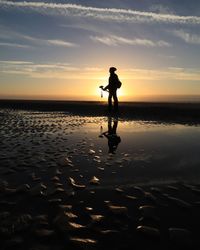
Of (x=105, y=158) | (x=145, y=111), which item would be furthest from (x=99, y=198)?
(x=145, y=111)

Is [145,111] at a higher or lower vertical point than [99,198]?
higher

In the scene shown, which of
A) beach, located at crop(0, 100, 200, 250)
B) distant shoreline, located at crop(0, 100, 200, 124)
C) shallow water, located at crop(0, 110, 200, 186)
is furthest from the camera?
distant shoreline, located at crop(0, 100, 200, 124)

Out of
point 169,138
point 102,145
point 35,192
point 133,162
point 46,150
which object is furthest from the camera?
point 169,138

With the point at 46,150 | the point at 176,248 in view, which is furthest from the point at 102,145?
the point at 176,248

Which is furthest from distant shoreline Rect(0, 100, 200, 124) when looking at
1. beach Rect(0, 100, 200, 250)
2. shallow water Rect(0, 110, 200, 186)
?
beach Rect(0, 100, 200, 250)

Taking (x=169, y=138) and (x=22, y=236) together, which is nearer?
(x=22, y=236)

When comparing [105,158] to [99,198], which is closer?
[99,198]

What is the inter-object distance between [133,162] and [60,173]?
7.03 ft

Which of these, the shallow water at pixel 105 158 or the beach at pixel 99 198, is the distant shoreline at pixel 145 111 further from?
the beach at pixel 99 198

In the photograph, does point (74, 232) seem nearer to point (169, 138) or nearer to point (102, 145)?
point (102, 145)

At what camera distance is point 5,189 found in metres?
5.62

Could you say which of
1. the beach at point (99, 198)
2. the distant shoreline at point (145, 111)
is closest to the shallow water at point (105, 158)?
the beach at point (99, 198)

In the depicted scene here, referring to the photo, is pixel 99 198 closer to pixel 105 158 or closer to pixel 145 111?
pixel 105 158

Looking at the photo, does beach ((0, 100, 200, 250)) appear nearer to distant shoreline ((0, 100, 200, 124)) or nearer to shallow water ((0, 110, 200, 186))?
shallow water ((0, 110, 200, 186))
